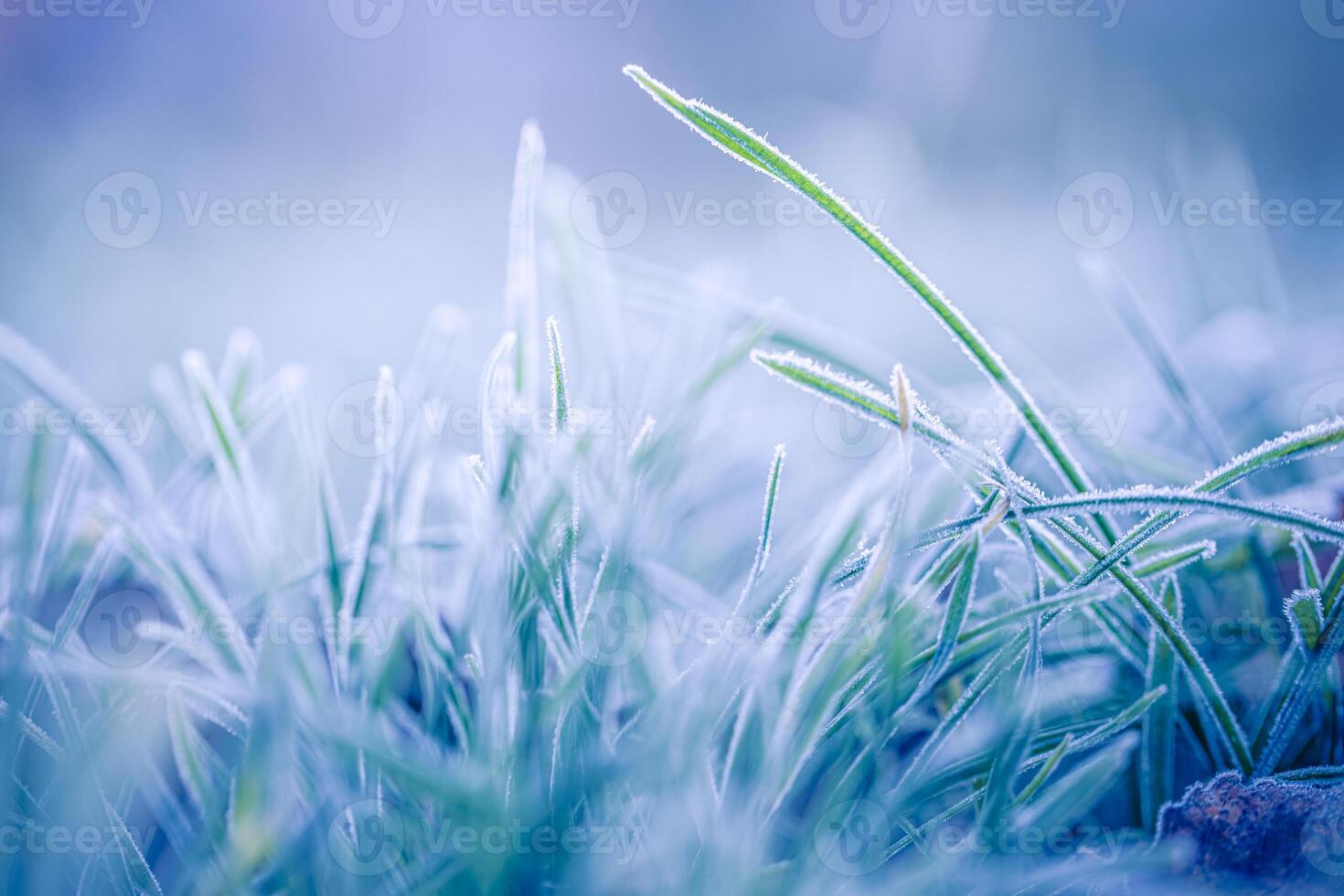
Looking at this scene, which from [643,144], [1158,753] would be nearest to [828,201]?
[1158,753]

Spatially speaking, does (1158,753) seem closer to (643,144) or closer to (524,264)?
(524,264)

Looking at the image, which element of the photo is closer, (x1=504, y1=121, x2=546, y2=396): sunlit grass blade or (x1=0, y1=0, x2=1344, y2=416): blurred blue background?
(x1=504, y1=121, x2=546, y2=396): sunlit grass blade

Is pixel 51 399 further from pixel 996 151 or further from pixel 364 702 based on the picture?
pixel 996 151

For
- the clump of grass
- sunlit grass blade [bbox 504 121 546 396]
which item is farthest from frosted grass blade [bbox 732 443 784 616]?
sunlit grass blade [bbox 504 121 546 396]

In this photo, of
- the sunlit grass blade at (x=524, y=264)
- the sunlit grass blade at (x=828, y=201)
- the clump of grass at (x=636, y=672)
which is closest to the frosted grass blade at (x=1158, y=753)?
the clump of grass at (x=636, y=672)

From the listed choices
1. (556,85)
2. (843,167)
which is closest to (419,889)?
(843,167)

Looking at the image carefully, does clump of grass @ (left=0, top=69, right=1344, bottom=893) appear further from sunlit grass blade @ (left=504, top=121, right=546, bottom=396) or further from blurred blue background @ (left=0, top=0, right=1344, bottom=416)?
blurred blue background @ (left=0, top=0, right=1344, bottom=416)
